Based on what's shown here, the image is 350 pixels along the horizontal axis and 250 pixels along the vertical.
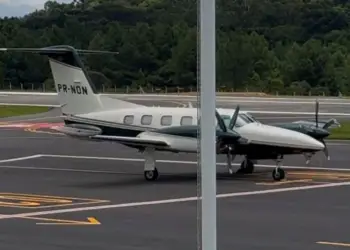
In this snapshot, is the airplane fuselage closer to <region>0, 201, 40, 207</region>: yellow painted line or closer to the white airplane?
the white airplane

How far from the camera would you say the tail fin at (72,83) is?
86.2 ft

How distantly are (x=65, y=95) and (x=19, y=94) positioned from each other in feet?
179

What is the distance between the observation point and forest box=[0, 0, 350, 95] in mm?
22531

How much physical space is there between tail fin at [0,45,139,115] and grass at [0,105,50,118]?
33.8 metres

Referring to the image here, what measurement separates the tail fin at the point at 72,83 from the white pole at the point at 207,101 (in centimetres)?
2085

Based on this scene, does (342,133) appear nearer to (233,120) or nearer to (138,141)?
(233,120)

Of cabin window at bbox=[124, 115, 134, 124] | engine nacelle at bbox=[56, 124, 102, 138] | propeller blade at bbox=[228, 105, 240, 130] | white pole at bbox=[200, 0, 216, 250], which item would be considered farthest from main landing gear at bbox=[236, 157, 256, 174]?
white pole at bbox=[200, 0, 216, 250]

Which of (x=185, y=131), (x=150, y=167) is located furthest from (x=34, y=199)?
(x=185, y=131)

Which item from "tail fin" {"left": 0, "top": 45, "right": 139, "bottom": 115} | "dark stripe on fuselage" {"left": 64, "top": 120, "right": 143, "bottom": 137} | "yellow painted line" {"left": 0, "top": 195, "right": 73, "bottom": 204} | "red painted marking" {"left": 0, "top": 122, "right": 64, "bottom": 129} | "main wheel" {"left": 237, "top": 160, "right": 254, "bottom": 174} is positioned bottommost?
"red painted marking" {"left": 0, "top": 122, "right": 64, "bottom": 129}

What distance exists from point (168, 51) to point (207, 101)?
1333 inches

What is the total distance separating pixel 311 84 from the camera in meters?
81.5

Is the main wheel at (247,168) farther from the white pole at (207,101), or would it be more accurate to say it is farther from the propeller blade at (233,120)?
the white pole at (207,101)

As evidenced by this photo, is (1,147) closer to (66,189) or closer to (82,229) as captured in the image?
(66,189)

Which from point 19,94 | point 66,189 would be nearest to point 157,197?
point 66,189
